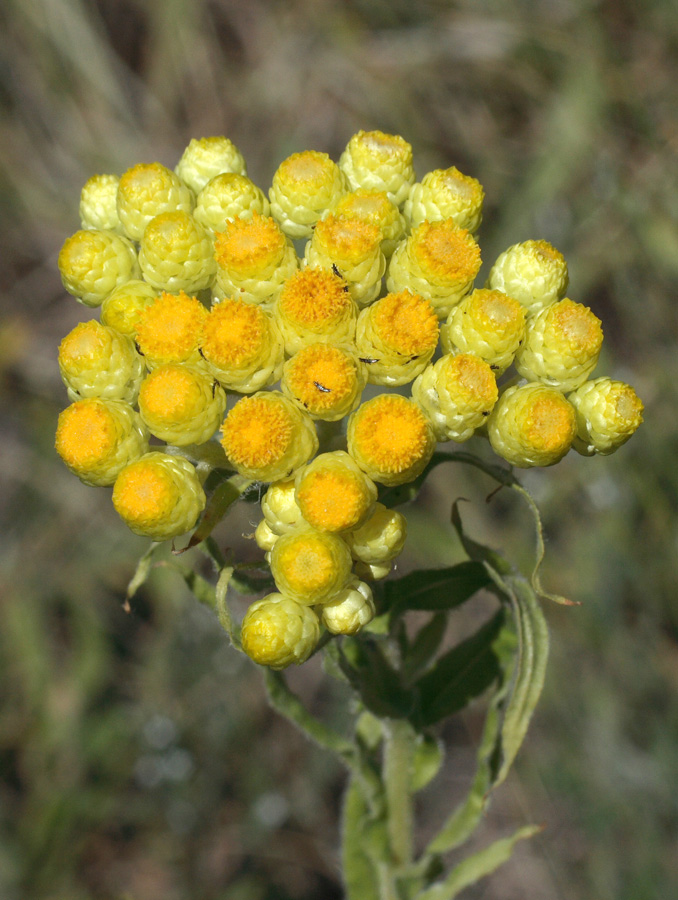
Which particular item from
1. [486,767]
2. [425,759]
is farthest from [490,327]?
[425,759]

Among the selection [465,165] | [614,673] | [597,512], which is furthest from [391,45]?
[614,673]

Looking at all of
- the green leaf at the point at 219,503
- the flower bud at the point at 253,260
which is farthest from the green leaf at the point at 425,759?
the flower bud at the point at 253,260

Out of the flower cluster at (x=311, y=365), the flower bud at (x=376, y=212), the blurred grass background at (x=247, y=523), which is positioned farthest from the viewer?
the blurred grass background at (x=247, y=523)

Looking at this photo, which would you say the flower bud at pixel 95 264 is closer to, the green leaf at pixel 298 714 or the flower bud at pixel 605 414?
the green leaf at pixel 298 714

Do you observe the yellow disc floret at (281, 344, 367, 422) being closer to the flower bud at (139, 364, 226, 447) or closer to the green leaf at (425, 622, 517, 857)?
the flower bud at (139, 364, 226, 447)

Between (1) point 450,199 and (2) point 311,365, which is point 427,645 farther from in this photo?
(1) point 450,199

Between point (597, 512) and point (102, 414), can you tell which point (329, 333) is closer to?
point (102, 414)

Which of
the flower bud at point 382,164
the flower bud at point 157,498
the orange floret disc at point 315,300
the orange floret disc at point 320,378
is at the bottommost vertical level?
the flower bud at point 157,498
